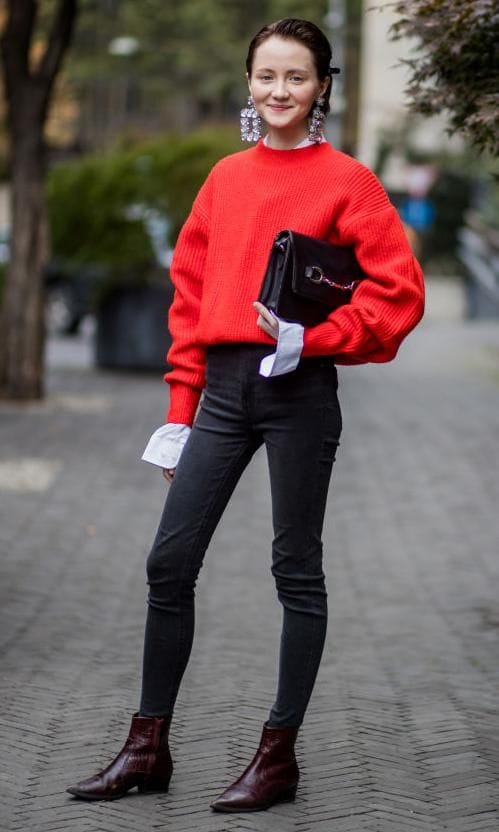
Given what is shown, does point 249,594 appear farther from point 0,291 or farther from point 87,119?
point 87,119

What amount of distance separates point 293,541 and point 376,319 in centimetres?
59

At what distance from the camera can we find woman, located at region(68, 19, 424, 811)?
4.02 meters

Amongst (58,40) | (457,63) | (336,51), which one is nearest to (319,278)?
(457,63)

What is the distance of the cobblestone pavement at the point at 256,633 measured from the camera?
14.1 ft

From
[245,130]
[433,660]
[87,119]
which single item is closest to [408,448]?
[433,660]

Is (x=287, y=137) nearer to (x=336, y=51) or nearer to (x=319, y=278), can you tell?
(x=319, y=278)

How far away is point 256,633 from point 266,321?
318 cm

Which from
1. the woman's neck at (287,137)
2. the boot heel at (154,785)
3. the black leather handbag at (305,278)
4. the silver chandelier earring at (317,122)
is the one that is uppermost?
the silver chandelier earring at (317,122)

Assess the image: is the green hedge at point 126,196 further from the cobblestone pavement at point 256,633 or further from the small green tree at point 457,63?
the small green tree at point 457,63

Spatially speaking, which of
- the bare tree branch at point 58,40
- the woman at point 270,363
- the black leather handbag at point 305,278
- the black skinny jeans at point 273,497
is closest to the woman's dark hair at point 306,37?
the woman at point 270,363

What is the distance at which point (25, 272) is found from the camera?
15.0 metres

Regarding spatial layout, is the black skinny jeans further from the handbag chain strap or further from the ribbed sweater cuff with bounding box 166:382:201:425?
the handbag chain strap

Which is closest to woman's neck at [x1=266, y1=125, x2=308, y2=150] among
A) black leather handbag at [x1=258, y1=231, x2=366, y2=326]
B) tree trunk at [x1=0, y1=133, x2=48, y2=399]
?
black leather handbag at [x1=258, y1=231, x2=366, y2=326]

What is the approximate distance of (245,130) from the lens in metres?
4.22
